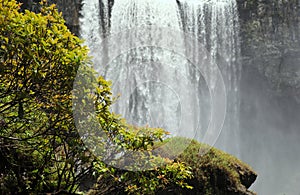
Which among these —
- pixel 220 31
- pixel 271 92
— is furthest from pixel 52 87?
pixel 271 92

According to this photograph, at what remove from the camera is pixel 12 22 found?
2.39 m

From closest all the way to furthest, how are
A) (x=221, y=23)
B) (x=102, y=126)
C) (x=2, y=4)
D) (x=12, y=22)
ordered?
1. (x=12, y=22)
2. (x=2, y=4)
3. (x=102, y=126)
4. (x=221, y=23)

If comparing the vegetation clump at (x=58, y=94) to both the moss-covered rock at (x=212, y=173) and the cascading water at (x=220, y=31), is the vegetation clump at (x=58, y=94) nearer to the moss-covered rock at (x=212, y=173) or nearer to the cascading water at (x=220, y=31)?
the moss-covered rock at (x=212, y=173)

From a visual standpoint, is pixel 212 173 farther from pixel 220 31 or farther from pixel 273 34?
pixel 273 34

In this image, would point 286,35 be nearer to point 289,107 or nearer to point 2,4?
point 289,107

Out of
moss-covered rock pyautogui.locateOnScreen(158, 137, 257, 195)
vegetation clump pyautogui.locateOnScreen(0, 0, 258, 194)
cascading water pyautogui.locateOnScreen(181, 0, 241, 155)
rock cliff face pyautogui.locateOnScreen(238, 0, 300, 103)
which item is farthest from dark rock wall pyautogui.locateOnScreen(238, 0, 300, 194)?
vegetation clump pyautogui.locateOnScreen(0, 0, 258, 194)

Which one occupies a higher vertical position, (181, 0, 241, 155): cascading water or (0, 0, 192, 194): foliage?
(181, 0, 241, 155): cascading water

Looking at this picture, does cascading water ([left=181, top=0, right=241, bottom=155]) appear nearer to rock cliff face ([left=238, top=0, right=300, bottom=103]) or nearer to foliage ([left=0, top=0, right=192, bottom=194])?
rock cliff face ([left=238, top=0, right=300, bottom=103])

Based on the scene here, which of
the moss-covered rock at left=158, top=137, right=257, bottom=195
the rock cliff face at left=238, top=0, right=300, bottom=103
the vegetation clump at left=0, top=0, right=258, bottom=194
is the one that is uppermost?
the rock cliff face at left=238, top=0, right=300, bottom=103

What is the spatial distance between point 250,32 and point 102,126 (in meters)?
14.1

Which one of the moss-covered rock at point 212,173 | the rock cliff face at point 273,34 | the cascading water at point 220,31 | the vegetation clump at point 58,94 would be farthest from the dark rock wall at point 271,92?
the vegetation clump at point 58,94

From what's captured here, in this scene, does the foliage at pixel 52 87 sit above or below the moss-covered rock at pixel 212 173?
above

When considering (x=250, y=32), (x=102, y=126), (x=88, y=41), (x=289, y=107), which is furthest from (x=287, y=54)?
(x=102, y=126)

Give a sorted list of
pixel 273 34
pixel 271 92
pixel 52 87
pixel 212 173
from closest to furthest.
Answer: pixel 52 87
pixel 212 173
pixel 273 34
pixel 271 92
